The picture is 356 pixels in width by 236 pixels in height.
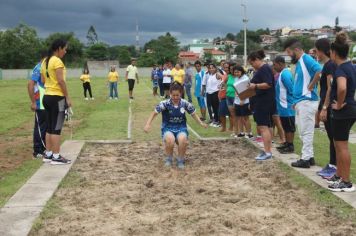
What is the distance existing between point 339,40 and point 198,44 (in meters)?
176

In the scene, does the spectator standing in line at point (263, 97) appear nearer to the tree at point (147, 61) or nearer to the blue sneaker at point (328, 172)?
the blue sneaker at point (328, 172)

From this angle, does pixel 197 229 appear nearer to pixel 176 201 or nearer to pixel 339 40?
pixel 176 201

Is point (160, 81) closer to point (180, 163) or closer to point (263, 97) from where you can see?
point (263, 97)

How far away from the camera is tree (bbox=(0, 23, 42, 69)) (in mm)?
81312

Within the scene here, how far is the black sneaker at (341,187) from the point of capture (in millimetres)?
6293

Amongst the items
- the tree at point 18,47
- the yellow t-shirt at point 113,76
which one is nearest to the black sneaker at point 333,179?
the yellow t-shirt at point 113,76

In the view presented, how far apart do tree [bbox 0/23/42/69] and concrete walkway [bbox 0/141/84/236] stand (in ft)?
254

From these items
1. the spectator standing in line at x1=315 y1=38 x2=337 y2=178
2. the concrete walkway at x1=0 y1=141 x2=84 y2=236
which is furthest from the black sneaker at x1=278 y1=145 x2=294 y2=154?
the concrete walkway at x1=0 y1=141 x2=84 y2=236

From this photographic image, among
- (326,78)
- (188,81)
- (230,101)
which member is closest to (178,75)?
(188,81)

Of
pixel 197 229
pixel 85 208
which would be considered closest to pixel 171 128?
pixel 85 208

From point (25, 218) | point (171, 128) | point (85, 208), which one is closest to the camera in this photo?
point (25, 218)

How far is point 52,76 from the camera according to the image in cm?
815

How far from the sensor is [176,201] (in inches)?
239

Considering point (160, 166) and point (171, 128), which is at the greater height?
point (171, 128)
